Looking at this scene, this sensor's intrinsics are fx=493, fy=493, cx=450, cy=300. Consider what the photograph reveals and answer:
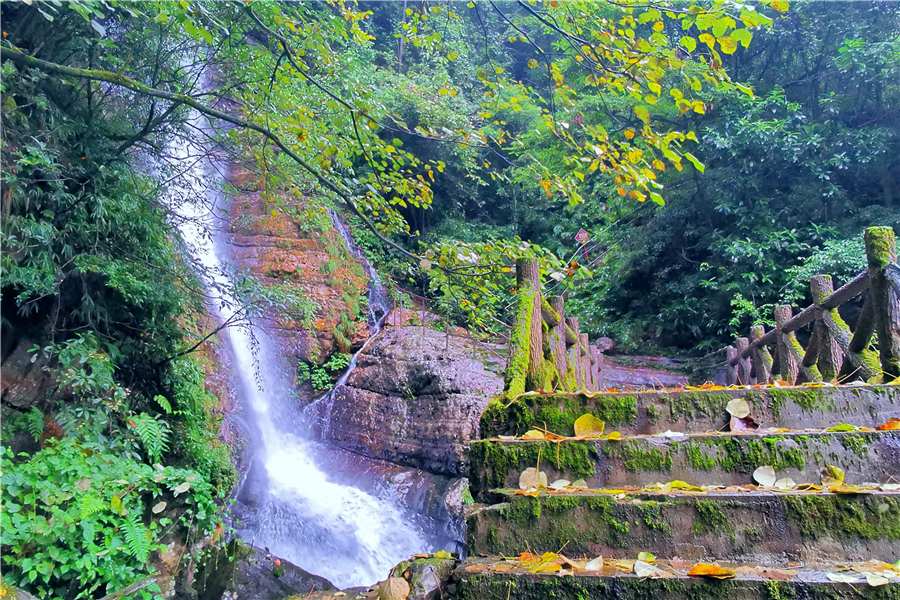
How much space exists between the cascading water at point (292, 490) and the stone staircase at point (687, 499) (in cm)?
439

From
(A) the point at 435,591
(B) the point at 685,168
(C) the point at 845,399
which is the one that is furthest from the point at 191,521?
(B) the point at 685,168

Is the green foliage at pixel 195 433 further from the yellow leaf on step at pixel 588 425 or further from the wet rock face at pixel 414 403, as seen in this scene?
the yellow leaf on step at pixel 588 425

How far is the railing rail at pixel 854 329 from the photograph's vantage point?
2764 mm

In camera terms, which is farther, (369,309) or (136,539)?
(369,309)

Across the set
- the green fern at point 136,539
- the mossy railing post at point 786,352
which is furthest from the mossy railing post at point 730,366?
the green fern at point 136,539

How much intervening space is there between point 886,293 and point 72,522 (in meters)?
5.36

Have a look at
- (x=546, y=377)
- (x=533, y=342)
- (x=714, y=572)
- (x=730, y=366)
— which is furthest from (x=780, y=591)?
(x=730, y=366)

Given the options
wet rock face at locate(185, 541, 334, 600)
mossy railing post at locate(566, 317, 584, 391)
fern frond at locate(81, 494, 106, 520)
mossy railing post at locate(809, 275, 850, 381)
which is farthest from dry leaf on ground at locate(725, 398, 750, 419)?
wet rock face at locate(185, 541, 334, 600)

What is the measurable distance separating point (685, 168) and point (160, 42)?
9.49 metres

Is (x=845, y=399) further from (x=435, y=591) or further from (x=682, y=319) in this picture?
(x=682, y=319)

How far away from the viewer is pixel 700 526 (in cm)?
163

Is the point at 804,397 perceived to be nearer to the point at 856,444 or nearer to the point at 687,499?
the point at 856,444

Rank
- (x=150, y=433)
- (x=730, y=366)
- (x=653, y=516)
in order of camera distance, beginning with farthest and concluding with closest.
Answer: (x=730, y=366) < (x=150, y=433) < (x=653, y=516)

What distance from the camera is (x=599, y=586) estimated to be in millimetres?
1458
